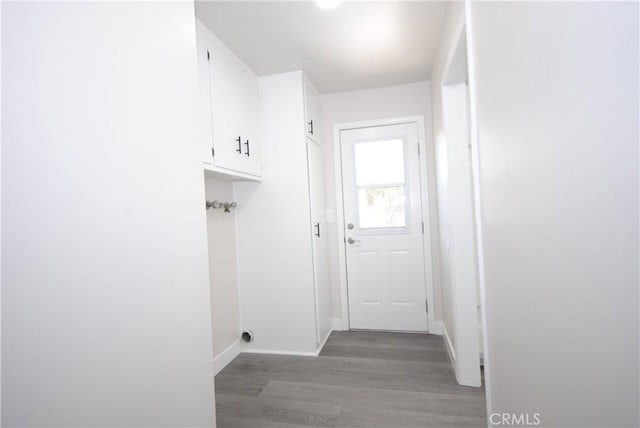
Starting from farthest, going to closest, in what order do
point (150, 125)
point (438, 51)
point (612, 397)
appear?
1. point (438, 51)
2. point (150, 125)
3. point (612, 397)

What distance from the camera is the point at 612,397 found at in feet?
1.80

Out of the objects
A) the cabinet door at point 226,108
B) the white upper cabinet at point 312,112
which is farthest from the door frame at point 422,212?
the cabinet door at point 226,108

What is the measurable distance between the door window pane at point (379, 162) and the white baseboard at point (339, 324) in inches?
58.5

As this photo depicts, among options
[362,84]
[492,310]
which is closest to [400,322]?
[492,310]

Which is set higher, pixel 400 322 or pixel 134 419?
pixel 134 419

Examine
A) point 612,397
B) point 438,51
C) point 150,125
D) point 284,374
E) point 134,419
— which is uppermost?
point 438,51

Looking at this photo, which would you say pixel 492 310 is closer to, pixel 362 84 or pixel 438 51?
pixel 438 51

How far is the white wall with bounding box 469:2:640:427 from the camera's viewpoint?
50 cm

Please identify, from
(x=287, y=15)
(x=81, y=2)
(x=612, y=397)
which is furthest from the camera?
(x=287, y=15)

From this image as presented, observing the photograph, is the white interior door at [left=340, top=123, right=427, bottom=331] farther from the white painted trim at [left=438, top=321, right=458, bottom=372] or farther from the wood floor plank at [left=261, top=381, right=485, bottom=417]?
the wood floor plank at [left=261, top=381, right=485, bottom=417]

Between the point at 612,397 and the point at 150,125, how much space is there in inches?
48.0

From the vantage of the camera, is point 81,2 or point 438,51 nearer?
point 81,2

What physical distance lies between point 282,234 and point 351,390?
1333 millimetres

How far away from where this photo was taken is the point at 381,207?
10.5ft
